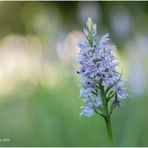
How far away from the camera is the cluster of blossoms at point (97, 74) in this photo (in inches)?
41.8

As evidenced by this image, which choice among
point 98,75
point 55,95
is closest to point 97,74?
point 98,75

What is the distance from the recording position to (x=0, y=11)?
459 cm

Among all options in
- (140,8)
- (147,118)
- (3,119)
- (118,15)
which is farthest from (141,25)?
(147,118)

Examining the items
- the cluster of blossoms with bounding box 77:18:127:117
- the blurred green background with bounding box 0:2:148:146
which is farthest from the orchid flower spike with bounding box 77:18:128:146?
the blurred green background with bounding box 0:2:148:146

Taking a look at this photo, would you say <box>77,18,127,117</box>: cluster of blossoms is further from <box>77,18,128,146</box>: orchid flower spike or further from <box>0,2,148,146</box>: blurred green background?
<box>0,2,148,146</box>: blurred green background

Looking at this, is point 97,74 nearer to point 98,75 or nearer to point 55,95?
point 98,75

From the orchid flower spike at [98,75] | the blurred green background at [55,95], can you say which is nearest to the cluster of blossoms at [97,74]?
the orchid flower spike at [98,75]

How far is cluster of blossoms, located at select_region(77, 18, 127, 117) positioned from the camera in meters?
1.06

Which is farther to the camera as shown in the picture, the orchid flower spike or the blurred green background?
the blurred green background

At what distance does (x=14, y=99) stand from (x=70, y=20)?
2.45m

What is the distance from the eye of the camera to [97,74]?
1.06 m

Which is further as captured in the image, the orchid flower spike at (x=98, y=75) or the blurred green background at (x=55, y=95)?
the blurred green background at (x=55, y=95)

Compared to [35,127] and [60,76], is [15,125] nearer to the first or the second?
[35,127]

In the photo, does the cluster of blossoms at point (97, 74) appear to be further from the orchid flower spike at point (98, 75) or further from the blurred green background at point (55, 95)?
the blurred green background at point (55, 95)
